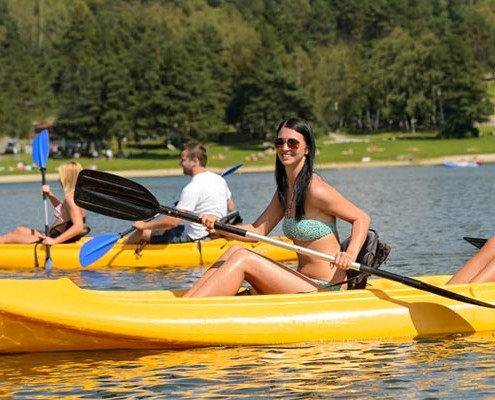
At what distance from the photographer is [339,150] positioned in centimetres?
6956

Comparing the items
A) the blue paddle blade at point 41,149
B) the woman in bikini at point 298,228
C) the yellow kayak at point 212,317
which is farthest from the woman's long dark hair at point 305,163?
the blue paddle blade at point 41,149

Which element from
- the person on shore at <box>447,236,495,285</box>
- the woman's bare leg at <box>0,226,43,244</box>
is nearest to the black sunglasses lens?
the person on shore at <box>447,236,495,285</box>

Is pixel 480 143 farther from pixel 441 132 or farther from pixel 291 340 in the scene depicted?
pixel 291 340

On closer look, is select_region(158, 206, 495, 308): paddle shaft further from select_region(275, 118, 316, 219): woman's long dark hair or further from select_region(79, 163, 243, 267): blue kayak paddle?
select_region(79, 163, 243, 267): blue kayak paddle

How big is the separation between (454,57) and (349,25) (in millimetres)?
51252

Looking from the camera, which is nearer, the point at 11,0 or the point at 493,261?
the point at 493,261

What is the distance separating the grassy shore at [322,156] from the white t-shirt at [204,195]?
44941 millimetres

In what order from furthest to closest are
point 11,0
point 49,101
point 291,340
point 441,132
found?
point 11,0, point 49,101, point 441,132, point 291,340

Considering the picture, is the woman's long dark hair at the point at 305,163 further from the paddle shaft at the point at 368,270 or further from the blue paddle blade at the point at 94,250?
the blue paddle blade at the point at 94,250

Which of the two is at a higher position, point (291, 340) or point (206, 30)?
point (206, 30)

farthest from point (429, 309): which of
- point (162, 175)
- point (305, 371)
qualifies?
point (162, 175)

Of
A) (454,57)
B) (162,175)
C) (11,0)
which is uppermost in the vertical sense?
(11,0)

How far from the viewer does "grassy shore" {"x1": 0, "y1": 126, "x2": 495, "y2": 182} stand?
6384cm

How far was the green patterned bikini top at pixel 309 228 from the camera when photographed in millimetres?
8328
